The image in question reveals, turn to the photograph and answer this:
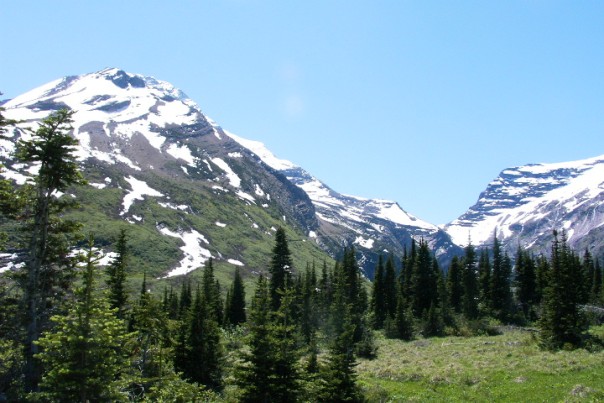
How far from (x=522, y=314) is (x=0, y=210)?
7276 centimetres

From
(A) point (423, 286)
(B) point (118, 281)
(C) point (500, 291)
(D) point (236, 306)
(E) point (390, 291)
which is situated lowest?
(D) point (236, 306)

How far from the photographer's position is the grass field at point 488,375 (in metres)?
28.4

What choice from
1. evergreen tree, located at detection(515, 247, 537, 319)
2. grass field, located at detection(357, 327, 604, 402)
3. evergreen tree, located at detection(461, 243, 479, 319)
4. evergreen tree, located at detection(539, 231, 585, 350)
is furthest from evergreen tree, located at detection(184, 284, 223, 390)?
evergreen tree, located at detection(515, 247, 537, 319)

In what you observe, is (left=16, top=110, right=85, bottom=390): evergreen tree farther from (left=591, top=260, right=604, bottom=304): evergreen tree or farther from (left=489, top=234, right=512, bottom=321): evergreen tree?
(left=591, top=260, right=604, bottom=304): evergreen tree

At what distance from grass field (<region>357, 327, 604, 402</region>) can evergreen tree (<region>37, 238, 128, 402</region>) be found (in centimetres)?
1807

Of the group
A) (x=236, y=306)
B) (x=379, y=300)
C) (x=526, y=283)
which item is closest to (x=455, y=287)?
(x=526, y=283)

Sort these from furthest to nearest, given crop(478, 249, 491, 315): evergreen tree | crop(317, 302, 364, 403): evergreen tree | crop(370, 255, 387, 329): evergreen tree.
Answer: crop(370, 255, 387, 329): evergreen tree
crop(478, 249, 491, 315): evergreen tree
crop(317, 302, 364, 403): evergreen tree

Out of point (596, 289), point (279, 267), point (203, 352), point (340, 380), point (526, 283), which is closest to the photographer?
point (340, 380)

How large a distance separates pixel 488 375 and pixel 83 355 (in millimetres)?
28405

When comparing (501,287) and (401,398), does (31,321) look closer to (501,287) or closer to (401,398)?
(401,398)

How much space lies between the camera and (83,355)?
14.9 metres

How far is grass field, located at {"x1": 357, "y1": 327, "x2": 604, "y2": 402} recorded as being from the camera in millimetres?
28400

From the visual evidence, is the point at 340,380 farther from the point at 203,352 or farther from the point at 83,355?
the point at 203,352

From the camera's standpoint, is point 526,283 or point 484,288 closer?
point 526,283
